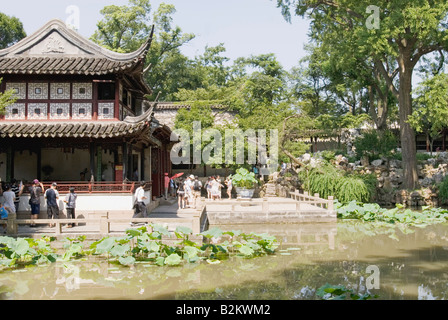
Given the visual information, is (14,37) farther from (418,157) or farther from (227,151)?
(418,157)

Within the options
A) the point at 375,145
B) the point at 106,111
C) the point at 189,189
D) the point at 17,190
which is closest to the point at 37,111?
the point at 106,111

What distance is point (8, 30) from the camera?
34969mm

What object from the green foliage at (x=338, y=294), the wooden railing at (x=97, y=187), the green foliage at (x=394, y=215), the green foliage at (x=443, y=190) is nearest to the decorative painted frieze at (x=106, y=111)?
the wooden railing at (x=97, y=187)

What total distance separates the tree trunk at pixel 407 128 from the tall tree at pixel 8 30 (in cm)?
2906

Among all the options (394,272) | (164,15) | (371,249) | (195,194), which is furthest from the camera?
(164,15)

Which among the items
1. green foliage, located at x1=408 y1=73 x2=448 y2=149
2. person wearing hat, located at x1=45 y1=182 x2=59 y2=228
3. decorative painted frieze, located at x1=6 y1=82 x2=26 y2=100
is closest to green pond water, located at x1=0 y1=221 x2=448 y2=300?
person wearing hat, located at x1=45 y1=182 x2=59 y2=228

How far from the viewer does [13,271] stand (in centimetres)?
865

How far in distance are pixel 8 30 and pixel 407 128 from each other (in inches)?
1191

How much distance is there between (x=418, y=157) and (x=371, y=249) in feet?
52.8

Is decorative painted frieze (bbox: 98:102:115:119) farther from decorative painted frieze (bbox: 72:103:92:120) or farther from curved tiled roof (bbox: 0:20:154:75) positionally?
curved tiled roof (bbox: 0:20:154:75)

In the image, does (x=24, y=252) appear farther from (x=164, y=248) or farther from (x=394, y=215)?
(x=394, y=215)

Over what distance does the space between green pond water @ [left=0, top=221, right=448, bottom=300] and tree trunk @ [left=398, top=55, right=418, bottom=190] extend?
450 inches

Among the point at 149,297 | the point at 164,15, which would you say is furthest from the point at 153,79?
the point at 149,297

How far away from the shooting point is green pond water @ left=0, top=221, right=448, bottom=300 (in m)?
7.18
